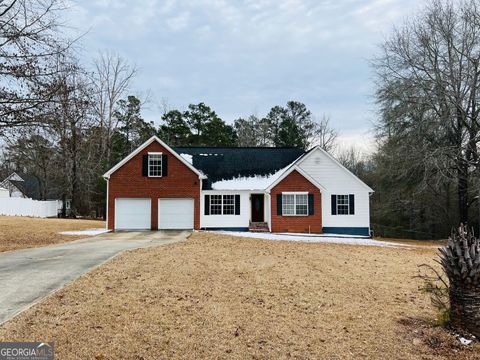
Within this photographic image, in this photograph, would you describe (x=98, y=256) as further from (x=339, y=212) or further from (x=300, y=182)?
(x=339, y=212)

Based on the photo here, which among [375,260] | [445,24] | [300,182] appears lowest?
[375,260]

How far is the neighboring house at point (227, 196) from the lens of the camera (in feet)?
78.4

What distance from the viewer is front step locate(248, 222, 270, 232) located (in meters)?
24.3

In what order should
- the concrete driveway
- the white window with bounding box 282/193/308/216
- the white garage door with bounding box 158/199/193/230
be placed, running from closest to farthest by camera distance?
the concrete driveway < the white garage door with bounding box 158/199/193/230 < the white window with bounding box 282/193/308/216

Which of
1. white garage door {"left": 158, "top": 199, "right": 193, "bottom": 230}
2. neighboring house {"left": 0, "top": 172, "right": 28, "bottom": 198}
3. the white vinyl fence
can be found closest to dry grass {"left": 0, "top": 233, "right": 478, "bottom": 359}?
white garage door {"left": 158, "top": 199, "right": 193, "bottom": 230}

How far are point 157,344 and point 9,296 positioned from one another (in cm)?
348

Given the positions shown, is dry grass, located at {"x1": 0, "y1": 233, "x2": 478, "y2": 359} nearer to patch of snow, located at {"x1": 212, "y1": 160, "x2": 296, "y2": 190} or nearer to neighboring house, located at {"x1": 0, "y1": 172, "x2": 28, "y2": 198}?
patch of snow, located at {"x1": 212, "y1": 160, "x2": 296, "y2": 190}

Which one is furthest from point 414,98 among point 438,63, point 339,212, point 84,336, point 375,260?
point 84,336

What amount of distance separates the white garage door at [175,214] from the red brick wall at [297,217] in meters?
5.02

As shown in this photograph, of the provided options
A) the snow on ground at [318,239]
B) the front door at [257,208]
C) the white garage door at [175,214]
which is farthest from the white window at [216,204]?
the front door at [257,208]

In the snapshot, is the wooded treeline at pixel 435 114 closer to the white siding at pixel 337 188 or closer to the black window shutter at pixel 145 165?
the white siding at pixel 337 188

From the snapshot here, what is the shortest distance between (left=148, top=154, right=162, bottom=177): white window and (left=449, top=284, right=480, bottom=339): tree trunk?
19988 mm

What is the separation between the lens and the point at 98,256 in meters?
11.6

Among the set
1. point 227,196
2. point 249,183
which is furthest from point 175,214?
point 249,183
